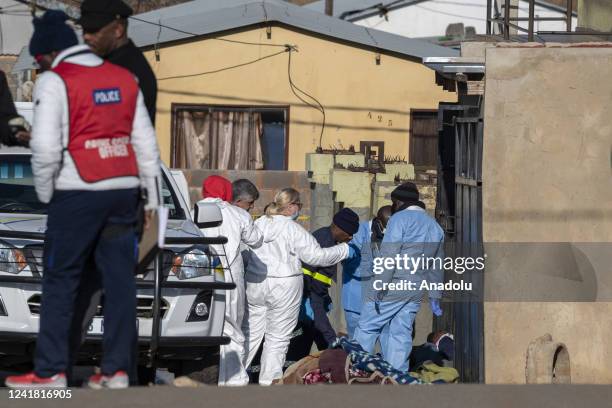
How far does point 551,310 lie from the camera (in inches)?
394

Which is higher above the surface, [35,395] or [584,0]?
[584,0]

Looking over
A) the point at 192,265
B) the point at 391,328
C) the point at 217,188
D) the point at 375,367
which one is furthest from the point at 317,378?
the point at 217,188

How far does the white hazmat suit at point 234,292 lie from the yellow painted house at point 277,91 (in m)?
11.8

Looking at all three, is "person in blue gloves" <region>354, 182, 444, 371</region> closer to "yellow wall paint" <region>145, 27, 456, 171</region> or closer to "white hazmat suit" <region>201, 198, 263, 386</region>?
"white hazmat suit" <region>201, 198, 263, 386</region>

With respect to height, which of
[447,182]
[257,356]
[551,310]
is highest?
[447,182]

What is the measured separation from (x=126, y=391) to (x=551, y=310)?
5.10m

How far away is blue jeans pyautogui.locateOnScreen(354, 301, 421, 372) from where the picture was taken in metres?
11.3

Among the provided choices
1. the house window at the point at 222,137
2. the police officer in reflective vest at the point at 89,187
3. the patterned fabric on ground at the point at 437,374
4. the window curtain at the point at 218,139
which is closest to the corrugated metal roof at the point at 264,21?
the house window at the point at 222,137

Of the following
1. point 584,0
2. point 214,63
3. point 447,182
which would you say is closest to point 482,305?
point 447,182

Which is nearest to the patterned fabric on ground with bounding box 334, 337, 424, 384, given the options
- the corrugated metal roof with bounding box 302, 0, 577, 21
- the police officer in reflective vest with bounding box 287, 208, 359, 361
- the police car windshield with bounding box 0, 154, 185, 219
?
the police car windshield with bounding box 0, 154, 185, 219

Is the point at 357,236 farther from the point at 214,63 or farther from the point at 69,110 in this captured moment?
the point at 214,63

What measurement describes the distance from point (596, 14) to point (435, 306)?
543cm

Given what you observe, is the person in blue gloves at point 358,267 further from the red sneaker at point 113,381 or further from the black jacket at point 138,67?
the red sneaker at point 113,381

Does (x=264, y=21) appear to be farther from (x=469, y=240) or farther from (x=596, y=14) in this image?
(x=469, y=240)
